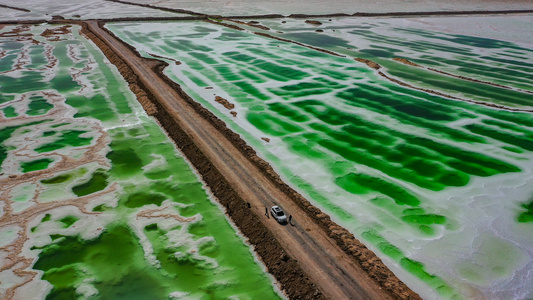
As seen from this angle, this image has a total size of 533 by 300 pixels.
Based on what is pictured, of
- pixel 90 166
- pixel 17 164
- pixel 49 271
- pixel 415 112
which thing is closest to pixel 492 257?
pixel 415 112

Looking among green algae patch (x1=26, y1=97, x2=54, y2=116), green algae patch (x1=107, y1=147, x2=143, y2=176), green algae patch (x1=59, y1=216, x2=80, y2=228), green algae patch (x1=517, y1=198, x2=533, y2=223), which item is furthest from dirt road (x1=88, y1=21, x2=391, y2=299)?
green algae patch (x1=26, y1=97, x2=54, y2=116)

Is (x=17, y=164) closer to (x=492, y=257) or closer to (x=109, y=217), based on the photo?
(x=109, y=217)

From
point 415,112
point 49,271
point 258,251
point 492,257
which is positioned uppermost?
point 415,112

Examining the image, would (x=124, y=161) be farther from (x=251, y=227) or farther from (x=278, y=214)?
(x=278, y=214)

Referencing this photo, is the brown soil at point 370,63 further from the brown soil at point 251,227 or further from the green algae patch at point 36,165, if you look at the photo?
the green algae patch at point 36,165

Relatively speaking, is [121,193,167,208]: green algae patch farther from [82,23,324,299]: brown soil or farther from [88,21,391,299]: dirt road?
[88,21,391,299]: dirt road

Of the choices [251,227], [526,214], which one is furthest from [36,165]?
[526,214]

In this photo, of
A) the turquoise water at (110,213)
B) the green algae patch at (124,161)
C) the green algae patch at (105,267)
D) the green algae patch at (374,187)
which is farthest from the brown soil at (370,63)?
the green algae patch at (105,267)
